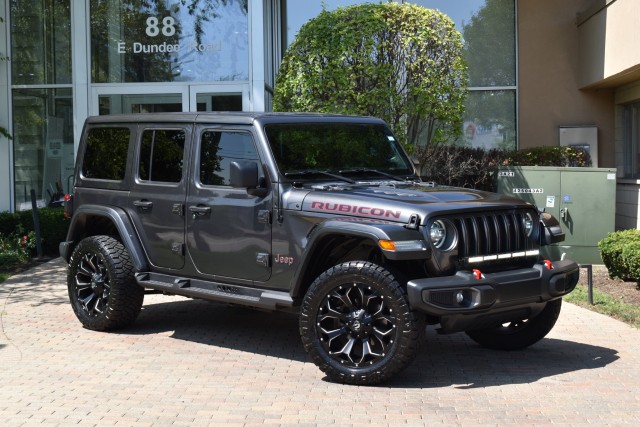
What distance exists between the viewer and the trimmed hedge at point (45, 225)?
14344mm

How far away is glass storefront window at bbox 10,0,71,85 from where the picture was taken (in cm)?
1655

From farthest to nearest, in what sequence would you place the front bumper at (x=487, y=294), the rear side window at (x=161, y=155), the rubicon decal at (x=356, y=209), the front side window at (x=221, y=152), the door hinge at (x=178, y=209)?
1. the rear side window at (x=161, y=155)
2. the door hinge at (x=178, y=209)
3. the front side window at (x=221, y=152)
4. the rubicon decal at (x=356, y=209)
5. the front bumper at (x=487, y=294)

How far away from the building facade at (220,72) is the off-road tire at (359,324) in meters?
9.15

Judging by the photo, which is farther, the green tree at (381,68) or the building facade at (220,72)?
the building facade at (220,72)

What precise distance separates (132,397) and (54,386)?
72cm

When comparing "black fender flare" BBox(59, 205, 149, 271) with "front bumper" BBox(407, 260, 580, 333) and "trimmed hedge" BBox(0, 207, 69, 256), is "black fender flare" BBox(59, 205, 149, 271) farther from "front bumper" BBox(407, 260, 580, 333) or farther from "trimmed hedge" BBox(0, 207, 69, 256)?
"trimmed hedge" BBox(0, 207, 69, 256)

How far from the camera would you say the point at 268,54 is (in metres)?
16.9

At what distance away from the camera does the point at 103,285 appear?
8.50 m

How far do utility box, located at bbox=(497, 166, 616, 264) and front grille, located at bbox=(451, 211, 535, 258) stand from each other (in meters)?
6.49

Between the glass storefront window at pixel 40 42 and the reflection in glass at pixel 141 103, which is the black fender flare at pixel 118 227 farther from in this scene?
the glass storefront window at pixel 40 42

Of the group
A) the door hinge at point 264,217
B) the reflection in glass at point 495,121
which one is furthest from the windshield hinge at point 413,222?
the reflection in glass at point 495,121

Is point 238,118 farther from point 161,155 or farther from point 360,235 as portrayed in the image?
point 360,235

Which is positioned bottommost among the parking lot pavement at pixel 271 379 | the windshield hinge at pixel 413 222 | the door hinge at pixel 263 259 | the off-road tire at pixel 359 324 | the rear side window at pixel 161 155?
the parking lot pavement at pixel 271 379

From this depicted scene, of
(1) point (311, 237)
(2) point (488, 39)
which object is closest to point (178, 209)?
(1) point (311, 237)
